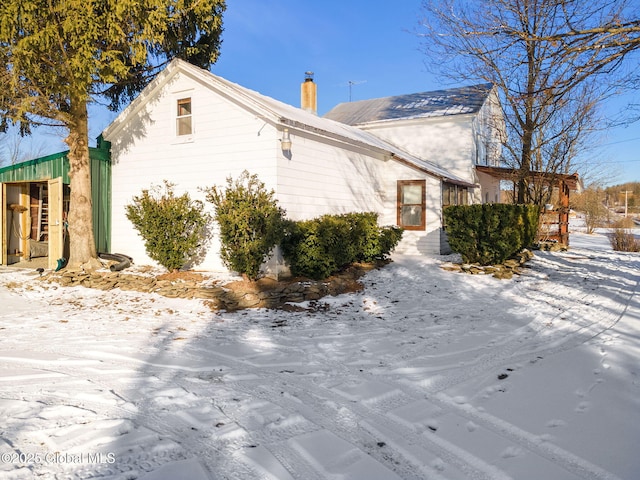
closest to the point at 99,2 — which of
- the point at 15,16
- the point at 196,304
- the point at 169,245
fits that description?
the point at 15,16

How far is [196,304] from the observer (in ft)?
23.4

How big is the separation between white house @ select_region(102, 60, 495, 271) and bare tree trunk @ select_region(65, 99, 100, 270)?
119cm

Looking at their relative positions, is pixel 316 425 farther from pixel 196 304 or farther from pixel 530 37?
pixel 530 37

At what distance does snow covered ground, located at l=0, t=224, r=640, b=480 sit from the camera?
2.56 m

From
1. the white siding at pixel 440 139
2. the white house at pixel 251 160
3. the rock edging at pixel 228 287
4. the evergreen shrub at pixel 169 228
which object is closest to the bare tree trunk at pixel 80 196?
the rock edging at pixel 228 287

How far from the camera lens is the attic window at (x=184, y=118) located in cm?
1076

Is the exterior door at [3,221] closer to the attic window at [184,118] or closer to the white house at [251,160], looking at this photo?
the white house at [251,160]

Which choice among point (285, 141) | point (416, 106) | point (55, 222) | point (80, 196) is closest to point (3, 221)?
point (55, 222)

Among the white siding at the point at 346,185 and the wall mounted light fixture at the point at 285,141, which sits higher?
the wall mounted light fixture at the point at 285,141

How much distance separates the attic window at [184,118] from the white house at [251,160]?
3 centimetres

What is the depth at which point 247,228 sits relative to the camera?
8.10 meters

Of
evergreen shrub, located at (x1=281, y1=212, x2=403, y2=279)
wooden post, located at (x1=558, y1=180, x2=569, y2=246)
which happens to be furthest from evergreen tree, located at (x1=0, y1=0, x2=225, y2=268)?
wooden post, located at (x1=558, y1=180, x2=569, y2=246)

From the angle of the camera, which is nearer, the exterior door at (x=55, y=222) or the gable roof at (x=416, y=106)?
the exterior door at (x=55, y=222)

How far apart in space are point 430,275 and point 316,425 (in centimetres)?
713
